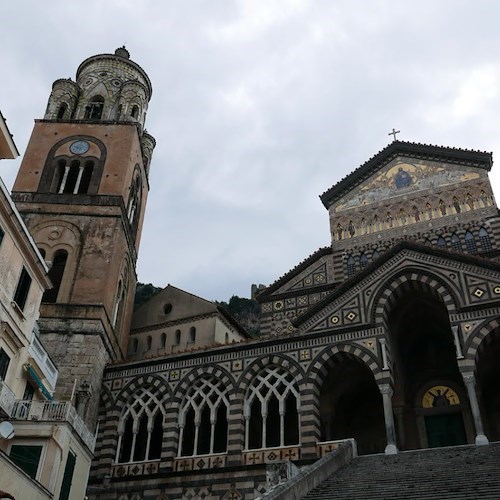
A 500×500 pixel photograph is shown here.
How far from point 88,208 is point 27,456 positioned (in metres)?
14.4

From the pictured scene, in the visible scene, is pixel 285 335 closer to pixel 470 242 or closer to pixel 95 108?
pixel 470 242

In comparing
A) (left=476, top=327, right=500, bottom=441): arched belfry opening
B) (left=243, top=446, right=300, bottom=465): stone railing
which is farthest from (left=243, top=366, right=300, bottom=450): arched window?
(left=476, top=327, right=500, bottom=441): arched belfry opening

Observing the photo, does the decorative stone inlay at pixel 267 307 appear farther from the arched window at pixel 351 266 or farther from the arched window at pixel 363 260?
the arched window at pixel 363 260

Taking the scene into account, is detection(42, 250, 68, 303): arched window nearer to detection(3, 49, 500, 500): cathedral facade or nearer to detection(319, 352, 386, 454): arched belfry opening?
detection(3, 49, 500, 500): cathedral facade

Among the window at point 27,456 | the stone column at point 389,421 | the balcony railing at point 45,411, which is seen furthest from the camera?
the stone column at point 389,421

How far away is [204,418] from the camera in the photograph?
76.5ft

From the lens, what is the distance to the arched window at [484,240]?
87.2ft

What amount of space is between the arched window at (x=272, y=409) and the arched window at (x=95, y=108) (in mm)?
19674

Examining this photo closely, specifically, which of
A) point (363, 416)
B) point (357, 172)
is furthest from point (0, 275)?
point (357, 172)

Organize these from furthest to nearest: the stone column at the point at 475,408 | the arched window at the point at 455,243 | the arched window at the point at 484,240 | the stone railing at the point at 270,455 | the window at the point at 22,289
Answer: the arched window at the point at 455,243 < the arched window at the point at 484,240 < the stone railing at the point at 270,455 < the window at the point at 22,289 < the stone column at the point at 475,408

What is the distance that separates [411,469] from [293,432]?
26.1ft

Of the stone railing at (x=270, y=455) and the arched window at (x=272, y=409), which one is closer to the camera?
the stone railing at (x=270, y=455)

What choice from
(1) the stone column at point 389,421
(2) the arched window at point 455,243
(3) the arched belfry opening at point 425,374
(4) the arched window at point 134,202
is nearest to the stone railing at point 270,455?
(1) the stone column at point 389,421

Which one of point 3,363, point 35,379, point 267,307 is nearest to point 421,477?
point 3,363
